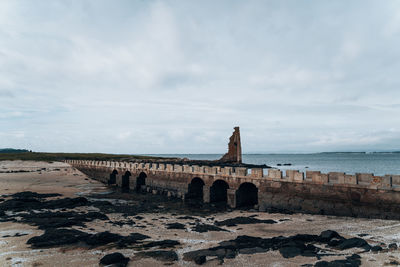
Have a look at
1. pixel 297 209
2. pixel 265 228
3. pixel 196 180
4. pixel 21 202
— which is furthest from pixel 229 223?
pixel 21 202

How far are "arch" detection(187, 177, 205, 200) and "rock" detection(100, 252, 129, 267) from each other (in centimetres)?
1472

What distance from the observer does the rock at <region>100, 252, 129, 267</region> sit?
812 centimetres

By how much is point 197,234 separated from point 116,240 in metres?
3.62

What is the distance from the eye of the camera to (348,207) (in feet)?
44.9

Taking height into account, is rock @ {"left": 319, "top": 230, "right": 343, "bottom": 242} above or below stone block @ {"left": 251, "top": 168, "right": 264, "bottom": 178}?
below

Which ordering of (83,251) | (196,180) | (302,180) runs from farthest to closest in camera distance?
(196,180)
(302,180)
(83,251)

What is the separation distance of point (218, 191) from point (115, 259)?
14.2m

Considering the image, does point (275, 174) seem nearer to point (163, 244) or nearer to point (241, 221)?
point (241, 221)

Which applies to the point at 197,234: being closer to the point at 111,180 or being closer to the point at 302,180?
the point at 302,180

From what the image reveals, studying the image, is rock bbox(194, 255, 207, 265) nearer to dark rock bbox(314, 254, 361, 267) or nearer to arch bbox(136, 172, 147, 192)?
dark rock bbox(314, 254, 361, 267)

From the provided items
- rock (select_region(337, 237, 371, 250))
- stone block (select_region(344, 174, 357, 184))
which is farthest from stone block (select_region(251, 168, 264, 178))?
rock (select_region(337, 237, 371, 250))

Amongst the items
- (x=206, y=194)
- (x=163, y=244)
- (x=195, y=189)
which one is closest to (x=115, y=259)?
(x=163, y=244)

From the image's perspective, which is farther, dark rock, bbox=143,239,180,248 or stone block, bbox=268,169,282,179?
stone block, bbox=268,169,282,179

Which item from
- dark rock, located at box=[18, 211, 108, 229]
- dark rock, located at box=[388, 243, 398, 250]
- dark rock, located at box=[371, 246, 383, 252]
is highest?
dark rock, located at box=[388, 243, 398, 250]
